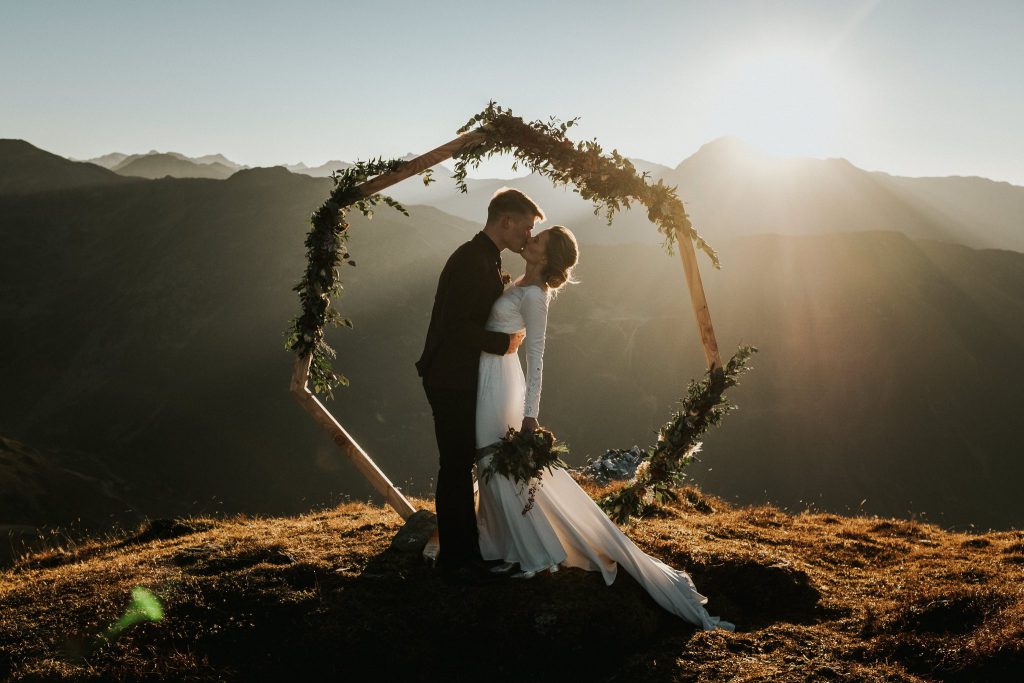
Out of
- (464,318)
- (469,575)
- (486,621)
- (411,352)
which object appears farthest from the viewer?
(411,352)

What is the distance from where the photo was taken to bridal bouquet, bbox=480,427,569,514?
5.99m

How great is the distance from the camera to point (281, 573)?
6695 mm

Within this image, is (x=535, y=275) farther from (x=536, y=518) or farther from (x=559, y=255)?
(x=536, y=518)

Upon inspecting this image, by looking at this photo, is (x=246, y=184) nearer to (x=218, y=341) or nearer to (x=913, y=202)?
(x=218, y=341)

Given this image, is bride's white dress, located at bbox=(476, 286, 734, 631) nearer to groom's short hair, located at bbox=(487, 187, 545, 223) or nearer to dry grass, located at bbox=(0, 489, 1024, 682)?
dry grass, located at bbox=(0, 489, 1024, 682)

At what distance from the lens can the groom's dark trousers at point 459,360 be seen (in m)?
5.98

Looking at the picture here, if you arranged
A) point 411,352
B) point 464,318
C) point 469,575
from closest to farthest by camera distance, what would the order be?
point 464,318
point 469,575
point 411,352

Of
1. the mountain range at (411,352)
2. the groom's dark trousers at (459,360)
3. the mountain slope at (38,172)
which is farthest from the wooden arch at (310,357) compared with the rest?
the mountain slope at (38,172)

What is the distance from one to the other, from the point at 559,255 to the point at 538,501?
248cm

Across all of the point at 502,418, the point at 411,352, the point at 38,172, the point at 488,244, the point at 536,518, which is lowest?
the point at 411,352

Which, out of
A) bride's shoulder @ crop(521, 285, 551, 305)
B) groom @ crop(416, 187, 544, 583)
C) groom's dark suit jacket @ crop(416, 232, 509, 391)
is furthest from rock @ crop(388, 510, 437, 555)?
bride's shoulder @ crop(521, 285, 551, 305)

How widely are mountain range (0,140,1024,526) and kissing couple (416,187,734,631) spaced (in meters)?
46.5

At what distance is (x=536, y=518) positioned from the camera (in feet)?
20.7

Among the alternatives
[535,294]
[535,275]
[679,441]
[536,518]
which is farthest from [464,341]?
[679,441]
